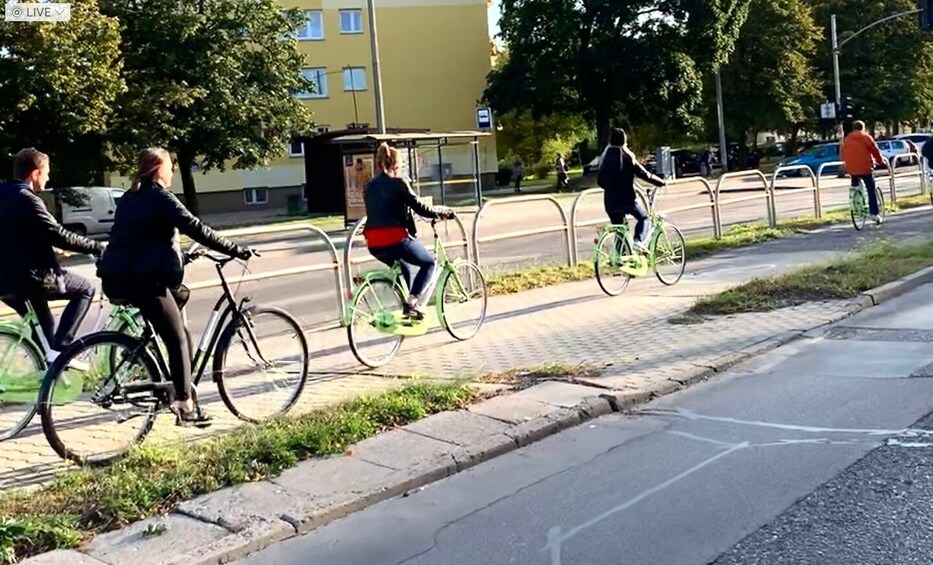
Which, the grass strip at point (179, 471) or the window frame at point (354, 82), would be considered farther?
the window frame at point (354, 82)

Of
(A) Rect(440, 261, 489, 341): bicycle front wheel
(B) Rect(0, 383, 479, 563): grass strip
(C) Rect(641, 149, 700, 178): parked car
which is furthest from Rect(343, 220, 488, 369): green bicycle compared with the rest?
(C) Rect(641, 149, 700, 178): parked car

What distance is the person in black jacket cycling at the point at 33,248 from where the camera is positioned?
651cm

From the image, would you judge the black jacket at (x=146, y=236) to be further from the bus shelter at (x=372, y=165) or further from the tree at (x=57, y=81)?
the tree at (x=57, y=81)

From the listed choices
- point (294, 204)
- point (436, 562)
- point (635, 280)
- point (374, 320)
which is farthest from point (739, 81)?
point (436, 562)

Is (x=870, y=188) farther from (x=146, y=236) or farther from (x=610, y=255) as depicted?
(x=146, y=236)

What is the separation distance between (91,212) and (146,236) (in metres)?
29.6

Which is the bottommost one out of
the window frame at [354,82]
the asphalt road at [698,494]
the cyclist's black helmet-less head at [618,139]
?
the asphalt road at [698,494]

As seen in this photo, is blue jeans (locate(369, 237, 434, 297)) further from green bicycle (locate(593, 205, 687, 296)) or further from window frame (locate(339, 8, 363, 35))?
window frame (locate(339, 8, 363, 35))

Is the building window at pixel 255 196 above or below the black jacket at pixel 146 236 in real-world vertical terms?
above

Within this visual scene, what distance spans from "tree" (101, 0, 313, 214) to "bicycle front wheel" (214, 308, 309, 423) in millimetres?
27247

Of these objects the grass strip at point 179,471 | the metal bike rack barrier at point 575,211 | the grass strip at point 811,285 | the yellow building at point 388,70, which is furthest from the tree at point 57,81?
the grass strip at point 179,471

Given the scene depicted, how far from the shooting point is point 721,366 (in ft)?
25.4

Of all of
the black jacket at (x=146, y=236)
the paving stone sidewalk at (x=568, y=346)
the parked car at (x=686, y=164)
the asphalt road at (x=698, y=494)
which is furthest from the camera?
the parked car at (x=686, y=164)

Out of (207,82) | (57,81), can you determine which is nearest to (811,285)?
(57,81)
